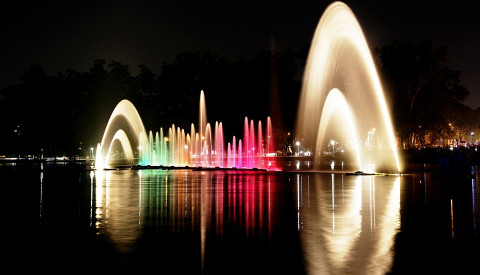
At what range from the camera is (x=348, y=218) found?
13305 mm

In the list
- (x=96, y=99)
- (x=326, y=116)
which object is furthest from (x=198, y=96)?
(x=326, y=116)

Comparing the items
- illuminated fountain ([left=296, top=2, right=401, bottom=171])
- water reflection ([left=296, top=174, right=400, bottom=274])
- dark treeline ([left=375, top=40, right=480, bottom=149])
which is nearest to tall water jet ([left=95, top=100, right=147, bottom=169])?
illuminated fountain ([left=296, top=2, right=401, bottom=171])

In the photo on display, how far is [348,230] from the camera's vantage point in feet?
37.4

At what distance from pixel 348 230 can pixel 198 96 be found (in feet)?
257

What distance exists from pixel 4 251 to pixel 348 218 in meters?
8.26

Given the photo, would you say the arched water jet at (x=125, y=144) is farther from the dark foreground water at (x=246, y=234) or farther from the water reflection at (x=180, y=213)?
the dark foreground water at (x=246, y=234)

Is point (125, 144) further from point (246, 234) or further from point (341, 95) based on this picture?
point (246, 234)

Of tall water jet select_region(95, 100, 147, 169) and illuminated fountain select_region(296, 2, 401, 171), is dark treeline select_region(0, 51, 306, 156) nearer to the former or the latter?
tall water jet select_region(95, 100, 147, 169)

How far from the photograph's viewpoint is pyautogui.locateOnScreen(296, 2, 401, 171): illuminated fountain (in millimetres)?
40906

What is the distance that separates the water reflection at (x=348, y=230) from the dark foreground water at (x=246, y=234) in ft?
0.07

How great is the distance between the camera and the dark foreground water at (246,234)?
27.0 ft

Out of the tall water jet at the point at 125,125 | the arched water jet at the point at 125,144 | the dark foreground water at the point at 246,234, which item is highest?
the tall water jet at the point at 125,125

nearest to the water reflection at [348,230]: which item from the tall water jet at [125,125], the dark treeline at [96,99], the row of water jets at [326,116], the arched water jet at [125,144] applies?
the row of water jets at [326,116]

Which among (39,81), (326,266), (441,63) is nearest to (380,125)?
(441,63)
